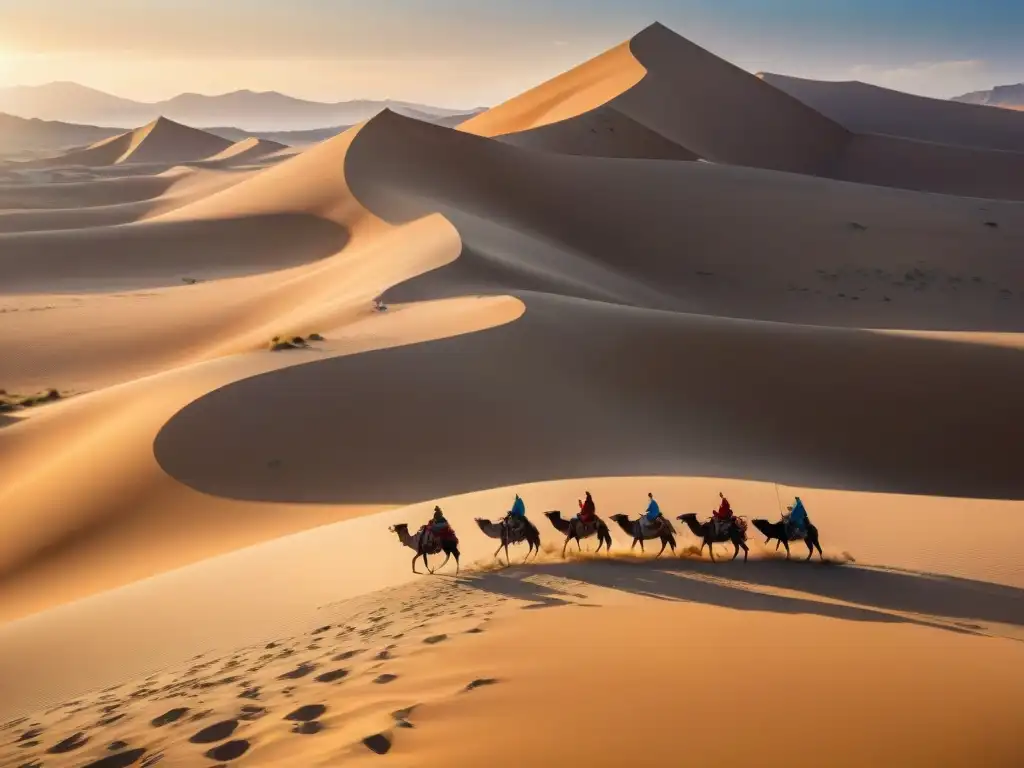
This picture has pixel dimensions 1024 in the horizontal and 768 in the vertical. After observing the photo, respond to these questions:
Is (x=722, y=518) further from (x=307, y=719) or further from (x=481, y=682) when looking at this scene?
(x=307, y=719)

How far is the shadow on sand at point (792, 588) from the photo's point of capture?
7.18 metres

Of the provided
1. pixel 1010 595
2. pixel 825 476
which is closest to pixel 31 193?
pixel 825 476

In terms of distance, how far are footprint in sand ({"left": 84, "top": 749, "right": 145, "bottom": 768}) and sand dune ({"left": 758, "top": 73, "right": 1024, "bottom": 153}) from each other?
112 meters

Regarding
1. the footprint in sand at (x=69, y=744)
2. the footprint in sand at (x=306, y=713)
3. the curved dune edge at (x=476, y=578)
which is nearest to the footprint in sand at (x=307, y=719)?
the footprint in sand at (x=306, y=713)

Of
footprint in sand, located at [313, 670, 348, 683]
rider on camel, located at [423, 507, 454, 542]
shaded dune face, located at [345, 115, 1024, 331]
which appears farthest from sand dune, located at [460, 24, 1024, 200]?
footprint in sand, located at [313, 670, 348, 683]

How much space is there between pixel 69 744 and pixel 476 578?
155 inches

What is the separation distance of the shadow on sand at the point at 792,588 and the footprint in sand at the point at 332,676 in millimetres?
1852

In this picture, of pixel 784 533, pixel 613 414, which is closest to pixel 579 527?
pixel 784 533

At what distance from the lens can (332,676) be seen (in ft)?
19.7

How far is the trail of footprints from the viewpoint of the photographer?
512cm

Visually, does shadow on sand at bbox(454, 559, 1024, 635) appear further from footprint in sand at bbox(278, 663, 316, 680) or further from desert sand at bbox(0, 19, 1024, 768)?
footprint in sand at bbox(278, 663, 316, 680)

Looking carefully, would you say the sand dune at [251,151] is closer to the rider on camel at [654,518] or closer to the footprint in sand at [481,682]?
the rider on camel at [654,518]

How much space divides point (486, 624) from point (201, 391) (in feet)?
34.1

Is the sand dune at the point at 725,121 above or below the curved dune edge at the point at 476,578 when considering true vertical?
above
